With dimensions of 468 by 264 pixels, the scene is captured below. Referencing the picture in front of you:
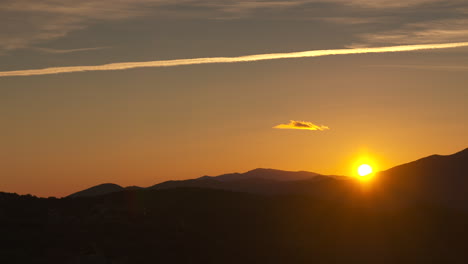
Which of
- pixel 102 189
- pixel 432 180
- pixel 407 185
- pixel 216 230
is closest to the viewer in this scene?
pixel 216 230

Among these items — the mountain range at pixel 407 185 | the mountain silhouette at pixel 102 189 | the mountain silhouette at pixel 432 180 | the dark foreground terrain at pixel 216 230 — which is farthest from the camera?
the mountain silhouette at pixel 102 189

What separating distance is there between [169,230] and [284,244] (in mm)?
9401

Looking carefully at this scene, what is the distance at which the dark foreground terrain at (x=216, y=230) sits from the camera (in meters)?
50.1

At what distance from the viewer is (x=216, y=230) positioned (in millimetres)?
57125

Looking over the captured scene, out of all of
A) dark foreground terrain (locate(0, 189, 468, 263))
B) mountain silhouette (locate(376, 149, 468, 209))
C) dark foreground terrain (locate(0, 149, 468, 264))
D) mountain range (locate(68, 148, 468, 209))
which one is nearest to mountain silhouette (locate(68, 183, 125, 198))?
mountain range (locate(68, 148, 468, 209))

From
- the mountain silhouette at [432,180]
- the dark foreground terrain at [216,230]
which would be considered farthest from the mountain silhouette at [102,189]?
the dark foreground terrain at [216,230]

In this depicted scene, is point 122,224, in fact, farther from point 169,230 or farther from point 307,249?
point 307,249

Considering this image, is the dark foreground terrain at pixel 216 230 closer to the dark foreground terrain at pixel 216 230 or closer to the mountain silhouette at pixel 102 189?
the dark foreground terrain at pixel 216 230

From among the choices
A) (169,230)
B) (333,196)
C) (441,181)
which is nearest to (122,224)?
(169,230)

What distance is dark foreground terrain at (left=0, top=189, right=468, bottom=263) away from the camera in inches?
1973

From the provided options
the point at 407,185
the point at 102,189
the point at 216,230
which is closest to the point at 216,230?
the point at 216,230

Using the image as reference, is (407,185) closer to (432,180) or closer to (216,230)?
(432,180)

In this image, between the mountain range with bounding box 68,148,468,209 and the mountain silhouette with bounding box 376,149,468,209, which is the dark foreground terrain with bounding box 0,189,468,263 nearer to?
the mountain range with bounding box 68,148,468,209

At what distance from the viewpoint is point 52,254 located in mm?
47688
